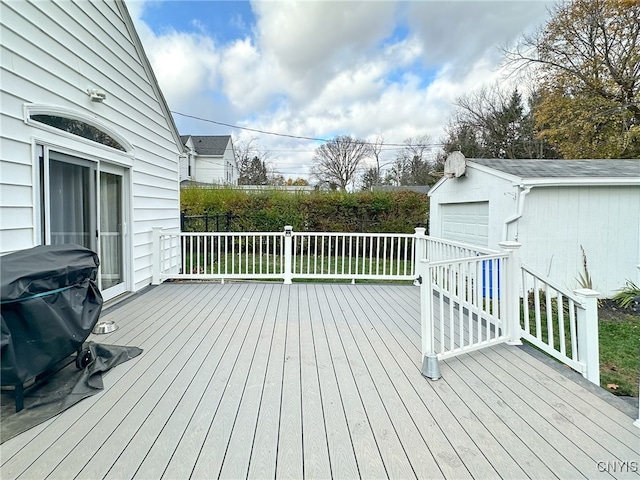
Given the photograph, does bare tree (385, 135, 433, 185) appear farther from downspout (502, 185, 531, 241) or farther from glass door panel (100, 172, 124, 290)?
Answer: glass door panel (100, 172, 124, 290)

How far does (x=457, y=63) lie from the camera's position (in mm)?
10555

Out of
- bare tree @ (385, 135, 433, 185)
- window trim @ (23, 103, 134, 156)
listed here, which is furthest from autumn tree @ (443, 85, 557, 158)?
window trim @ (23, 103, 134, 156)

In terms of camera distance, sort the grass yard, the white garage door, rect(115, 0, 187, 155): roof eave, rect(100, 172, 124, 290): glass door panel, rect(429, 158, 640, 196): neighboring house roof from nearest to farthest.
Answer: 1. the grass yard
2. rect(100, 172, 124, 290): glass door panel
3. rect(115, 0, 187, 155): roof eave
4. rect(429, 158, 640, 196): neighboring house roof
5. the white garage door

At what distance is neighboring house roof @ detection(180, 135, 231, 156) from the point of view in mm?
24219

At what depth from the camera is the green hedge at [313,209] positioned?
9383 mm

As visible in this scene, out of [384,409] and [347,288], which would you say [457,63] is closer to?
[347,288]

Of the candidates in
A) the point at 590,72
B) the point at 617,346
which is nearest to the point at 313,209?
the point at 617,346

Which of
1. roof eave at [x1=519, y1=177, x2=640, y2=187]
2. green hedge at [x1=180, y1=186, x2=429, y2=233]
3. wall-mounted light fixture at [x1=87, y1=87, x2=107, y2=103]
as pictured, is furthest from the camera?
green hedge at [x1=180, y1=186, x2=429, y2=233]

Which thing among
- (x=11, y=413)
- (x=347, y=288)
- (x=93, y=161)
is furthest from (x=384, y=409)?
(x=93, y=161)

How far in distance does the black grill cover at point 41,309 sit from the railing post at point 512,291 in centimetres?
343

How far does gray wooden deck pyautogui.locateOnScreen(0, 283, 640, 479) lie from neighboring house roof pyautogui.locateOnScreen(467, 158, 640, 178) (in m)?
Result: 4.26

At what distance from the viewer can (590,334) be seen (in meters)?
2.43

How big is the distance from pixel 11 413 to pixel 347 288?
159 inches

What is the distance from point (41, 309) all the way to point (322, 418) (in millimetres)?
1764
